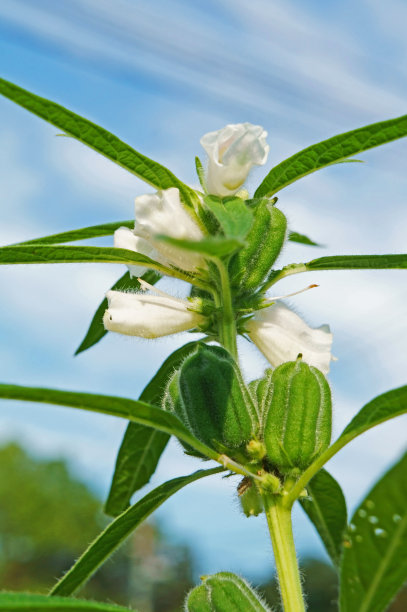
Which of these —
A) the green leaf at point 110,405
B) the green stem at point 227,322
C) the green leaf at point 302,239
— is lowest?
the green leaf at point 110,405

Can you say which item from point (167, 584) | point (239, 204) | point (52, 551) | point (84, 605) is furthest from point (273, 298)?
point (52, 551)

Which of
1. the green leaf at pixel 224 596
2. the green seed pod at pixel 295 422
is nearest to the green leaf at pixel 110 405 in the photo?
the green seed pod at pixel 295 422

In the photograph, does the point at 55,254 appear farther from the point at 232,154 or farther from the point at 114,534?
the point at 114,534

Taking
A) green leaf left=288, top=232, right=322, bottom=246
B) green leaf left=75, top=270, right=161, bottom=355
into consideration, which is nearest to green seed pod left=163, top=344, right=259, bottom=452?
green leaf left=75, top=270, right=161, bottom=355

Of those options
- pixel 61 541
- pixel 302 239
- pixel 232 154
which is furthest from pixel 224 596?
pixel 61 541

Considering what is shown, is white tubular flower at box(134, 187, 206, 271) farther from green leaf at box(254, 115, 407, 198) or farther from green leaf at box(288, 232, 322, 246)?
green leaf at box(288, 232, 322, 246)

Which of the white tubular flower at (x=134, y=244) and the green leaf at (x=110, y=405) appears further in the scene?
the white tubular flower at (x=134, y=244)

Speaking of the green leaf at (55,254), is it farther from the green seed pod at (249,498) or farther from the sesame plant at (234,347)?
the green seed pod at (249,498)
